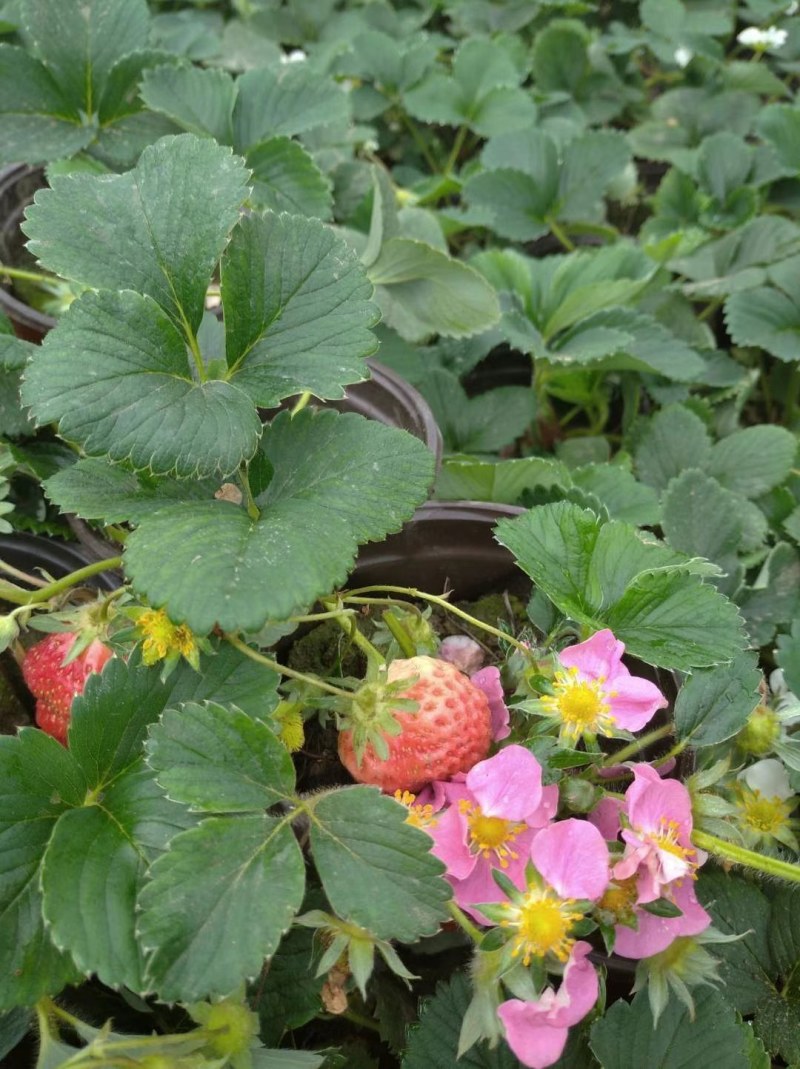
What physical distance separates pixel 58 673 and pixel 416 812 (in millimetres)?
259

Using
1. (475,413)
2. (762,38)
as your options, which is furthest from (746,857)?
(762,38)

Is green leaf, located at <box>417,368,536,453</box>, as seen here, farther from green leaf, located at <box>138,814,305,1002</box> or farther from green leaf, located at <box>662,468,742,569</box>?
green leaf, located at <box>138,814,305,1002</box>

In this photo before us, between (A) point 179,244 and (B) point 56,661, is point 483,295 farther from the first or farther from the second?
(B) point 56,661

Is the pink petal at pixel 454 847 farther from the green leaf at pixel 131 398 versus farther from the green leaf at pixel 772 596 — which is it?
the green leaf at pixel 772 596

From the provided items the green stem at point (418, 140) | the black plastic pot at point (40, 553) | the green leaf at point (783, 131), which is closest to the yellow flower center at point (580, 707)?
the black plastic pot at point (40, 553)

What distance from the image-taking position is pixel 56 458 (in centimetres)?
79

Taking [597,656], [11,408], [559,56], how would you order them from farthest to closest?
[559,56]
[11,408]
[597,656]

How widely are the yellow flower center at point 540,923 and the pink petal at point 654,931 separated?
59 mm

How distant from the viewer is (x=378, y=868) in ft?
1.60

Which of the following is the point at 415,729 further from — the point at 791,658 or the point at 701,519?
the point at 701,519

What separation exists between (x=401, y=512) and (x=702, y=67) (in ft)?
5.16

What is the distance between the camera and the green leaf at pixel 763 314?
1157 mm

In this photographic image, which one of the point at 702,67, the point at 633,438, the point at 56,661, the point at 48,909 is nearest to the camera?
the point at 48,909

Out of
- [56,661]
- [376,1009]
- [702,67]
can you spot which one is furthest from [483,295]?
[702,67]
